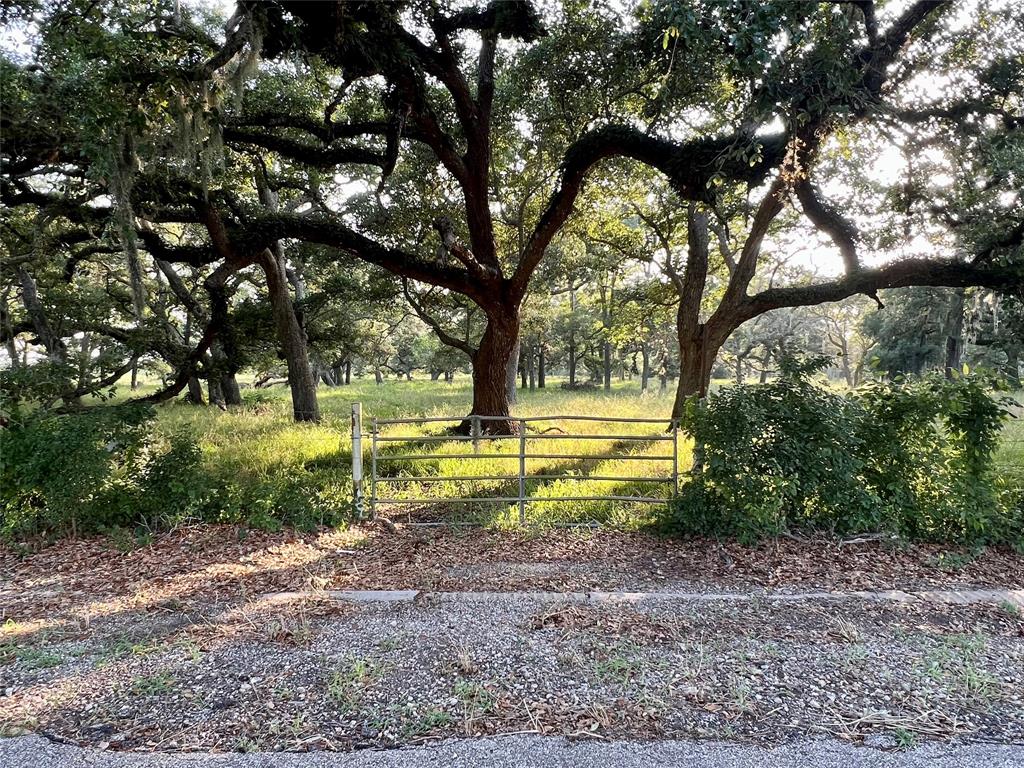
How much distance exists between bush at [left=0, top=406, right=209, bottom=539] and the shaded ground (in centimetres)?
56

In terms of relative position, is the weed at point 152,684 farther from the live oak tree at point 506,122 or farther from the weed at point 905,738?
the live oak tree at point 506,122

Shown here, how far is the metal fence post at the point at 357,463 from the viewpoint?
611cm

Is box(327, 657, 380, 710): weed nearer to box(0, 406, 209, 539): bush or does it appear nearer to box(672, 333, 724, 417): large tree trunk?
box(0, 406, 209, 539): bush

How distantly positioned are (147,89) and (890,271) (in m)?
10.6

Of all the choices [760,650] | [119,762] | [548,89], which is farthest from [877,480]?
[548,89]


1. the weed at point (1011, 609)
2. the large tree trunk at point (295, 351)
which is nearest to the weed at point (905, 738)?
the weed at point (1011, 609)

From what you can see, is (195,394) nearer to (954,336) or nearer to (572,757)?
(572,757)

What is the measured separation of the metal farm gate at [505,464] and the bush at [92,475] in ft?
6.39

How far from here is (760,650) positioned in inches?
134

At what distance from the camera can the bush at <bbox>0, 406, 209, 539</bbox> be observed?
548 cm

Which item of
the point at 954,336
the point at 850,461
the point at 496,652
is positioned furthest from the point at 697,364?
the point at 954,336

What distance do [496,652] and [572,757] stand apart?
1.00m

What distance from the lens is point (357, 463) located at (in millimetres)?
6191

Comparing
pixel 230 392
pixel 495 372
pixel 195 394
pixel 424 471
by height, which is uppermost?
pixel 495 372
